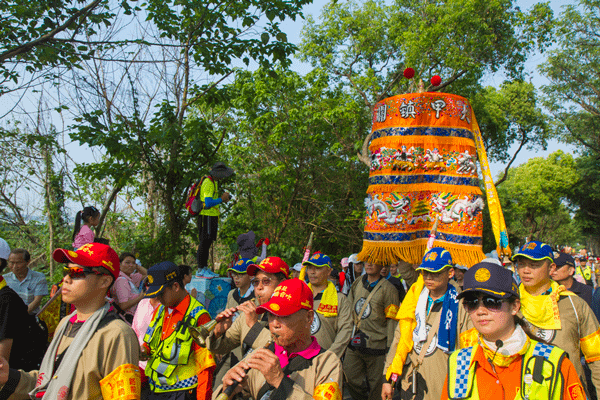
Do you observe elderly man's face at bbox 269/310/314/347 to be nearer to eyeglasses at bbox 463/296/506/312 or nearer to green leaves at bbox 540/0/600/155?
eyeglasses at bbox 463/296/506/312

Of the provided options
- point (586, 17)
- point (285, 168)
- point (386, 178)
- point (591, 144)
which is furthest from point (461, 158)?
point (591, 144)

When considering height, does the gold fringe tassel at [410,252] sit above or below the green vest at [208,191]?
below

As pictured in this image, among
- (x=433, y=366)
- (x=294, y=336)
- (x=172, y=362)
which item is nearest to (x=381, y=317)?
(x=433, y=366)

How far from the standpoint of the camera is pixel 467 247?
653 cm

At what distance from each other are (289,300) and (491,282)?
109cm

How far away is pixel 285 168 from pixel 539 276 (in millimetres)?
9873

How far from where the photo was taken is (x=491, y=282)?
246cm

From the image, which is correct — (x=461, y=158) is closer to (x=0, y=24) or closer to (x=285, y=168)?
(x=0, y=24)

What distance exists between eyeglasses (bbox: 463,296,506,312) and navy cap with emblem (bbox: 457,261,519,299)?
0.04 metres

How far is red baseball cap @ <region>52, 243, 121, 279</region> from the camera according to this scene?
2.88m

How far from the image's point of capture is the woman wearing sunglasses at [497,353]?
2.29 meters

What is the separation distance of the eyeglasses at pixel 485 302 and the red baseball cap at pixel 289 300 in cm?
90

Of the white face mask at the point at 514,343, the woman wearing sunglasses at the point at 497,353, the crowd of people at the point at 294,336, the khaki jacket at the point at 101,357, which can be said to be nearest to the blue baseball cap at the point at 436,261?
the crowd of people at the point at 294,336

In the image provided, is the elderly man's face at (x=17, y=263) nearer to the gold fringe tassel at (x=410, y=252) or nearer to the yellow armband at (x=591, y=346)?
the gold fringe tassel at (x=410, y=252)
